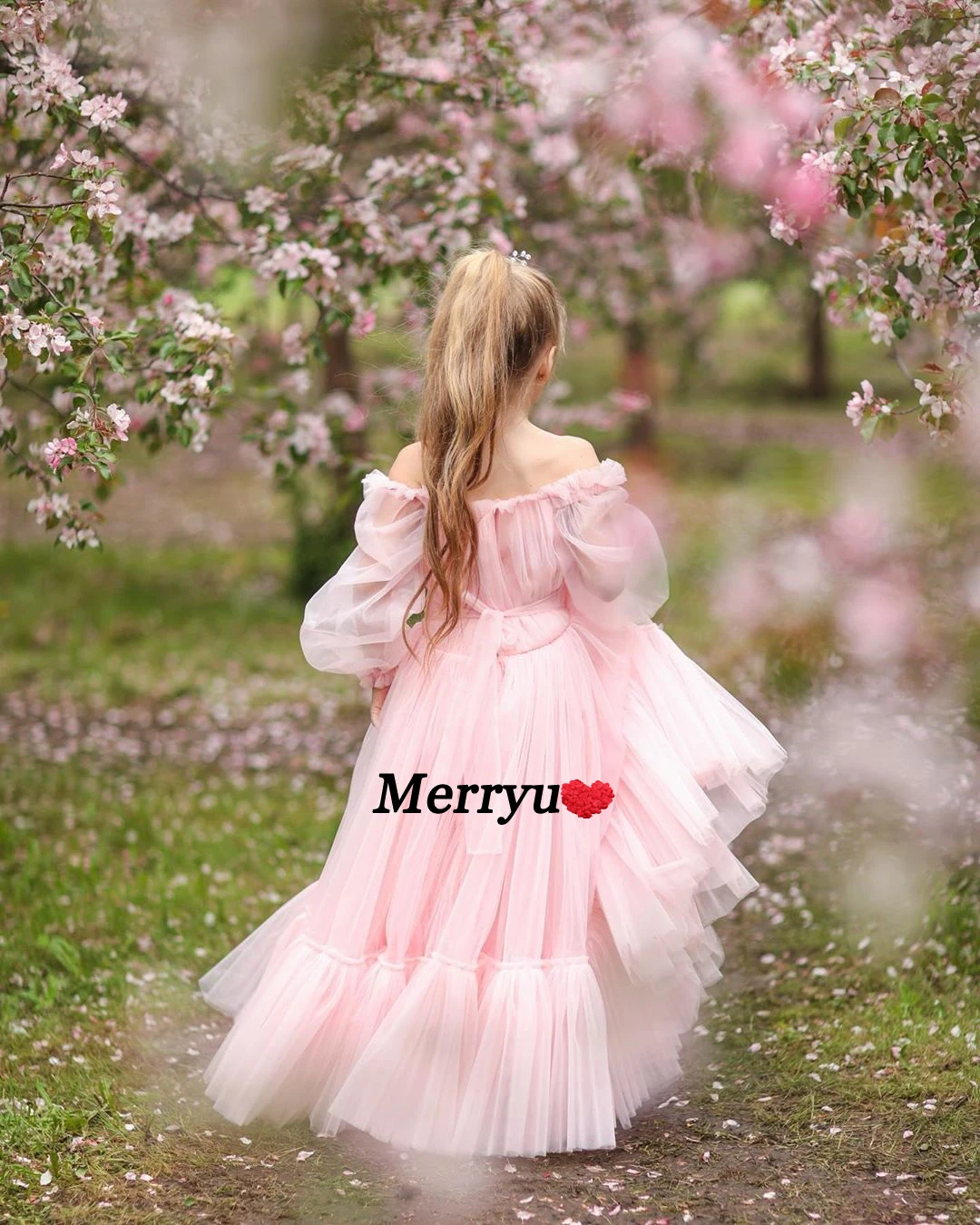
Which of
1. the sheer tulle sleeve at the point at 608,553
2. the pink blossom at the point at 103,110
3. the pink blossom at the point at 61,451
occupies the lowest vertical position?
the sheer tulle sleeve at the point at 608,553

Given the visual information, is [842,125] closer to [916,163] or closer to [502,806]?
[916,163]

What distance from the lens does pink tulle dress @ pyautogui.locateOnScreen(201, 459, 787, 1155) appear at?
3.08 m

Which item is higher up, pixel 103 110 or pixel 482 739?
pixel 103 110

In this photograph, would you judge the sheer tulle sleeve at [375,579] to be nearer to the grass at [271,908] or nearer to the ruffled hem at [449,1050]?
the ruffled hem at [449,1050]

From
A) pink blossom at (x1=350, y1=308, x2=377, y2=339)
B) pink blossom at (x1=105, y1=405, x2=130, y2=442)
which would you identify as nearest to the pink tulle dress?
pink blossom at (x1=105, y1=405, x2=130, y2=442)

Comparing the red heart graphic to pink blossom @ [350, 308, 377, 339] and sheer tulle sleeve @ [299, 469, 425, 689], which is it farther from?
pink blossom @ [350, 308, 377, 339]

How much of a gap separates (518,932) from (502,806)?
29 centimetres

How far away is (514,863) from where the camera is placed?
316 centimetres

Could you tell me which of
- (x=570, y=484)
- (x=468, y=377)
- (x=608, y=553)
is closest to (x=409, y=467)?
(x=468, y=377)

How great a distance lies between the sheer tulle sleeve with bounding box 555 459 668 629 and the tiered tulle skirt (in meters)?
0.12

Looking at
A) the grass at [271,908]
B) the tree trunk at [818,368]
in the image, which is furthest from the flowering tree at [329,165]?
the tree trunk at [818,368]

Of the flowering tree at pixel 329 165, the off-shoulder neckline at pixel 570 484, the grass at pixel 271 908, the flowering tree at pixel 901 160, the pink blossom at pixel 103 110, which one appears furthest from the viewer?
the pink blossom at pixel 103 110

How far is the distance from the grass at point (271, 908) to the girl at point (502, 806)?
183 mm

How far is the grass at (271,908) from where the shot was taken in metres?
3.02
